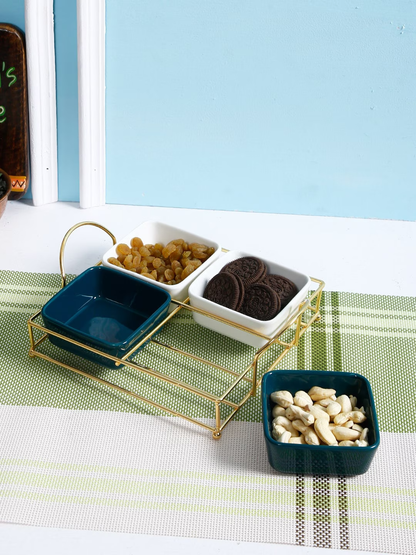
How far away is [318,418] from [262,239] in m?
0.56

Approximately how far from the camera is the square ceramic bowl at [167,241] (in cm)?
108

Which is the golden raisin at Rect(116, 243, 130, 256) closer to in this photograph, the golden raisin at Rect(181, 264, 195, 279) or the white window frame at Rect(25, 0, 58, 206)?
the golden raisin at Rect(181, 264, 195, 279)

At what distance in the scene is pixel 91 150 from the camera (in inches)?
53.8

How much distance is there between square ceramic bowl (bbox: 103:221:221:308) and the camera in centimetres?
108

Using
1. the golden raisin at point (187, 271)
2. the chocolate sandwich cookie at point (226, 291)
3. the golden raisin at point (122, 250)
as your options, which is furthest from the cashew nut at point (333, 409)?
the golden raisin at point (122, 250)

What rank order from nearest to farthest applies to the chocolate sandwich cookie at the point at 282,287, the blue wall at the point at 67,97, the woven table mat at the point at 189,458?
the woven table mat at the point at 189,458 → the chocolate sandwich cookie at the point at 282,287 → the blue wall at the point at 67,97

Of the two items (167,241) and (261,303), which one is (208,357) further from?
(167,241)

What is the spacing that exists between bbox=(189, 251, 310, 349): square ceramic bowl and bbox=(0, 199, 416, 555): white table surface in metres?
0.14

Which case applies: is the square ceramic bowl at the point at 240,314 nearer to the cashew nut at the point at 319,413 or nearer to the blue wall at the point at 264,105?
the cashew nut at the point at 319,413

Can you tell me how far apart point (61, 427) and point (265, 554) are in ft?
1.07

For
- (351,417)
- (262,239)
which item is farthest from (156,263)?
(351,417)

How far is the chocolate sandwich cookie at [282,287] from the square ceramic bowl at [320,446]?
5.6 inches

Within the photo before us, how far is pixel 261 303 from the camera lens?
1.03 metres

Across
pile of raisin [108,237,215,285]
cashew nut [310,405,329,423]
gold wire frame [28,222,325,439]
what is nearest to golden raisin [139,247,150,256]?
pile of raisin [108,237,215,285]
